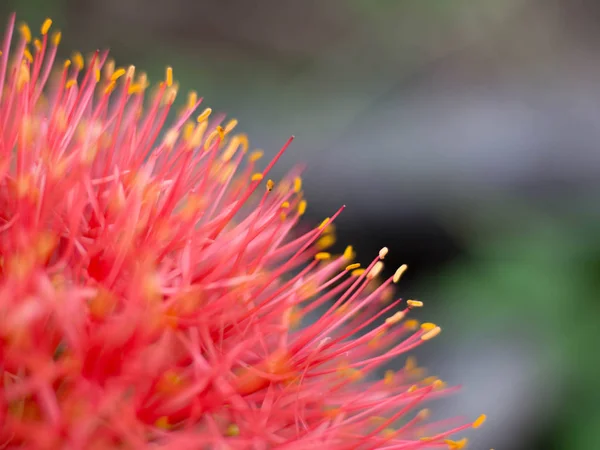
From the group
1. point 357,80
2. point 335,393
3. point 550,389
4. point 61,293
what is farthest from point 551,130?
point 61,293

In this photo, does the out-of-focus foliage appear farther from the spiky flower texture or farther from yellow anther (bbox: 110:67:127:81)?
yellow anther (bbox: 110:67:127:81)

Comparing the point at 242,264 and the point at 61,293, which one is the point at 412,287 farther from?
the point at 61,293

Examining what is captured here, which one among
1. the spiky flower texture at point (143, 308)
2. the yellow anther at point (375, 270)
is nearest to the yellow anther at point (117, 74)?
the spiky flower texture at point (143, 308)

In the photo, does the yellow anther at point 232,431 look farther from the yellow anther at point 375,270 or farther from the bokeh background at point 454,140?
the bokeh background at point 454,140

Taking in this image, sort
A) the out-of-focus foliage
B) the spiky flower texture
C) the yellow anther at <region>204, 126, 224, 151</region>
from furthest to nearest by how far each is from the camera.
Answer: the out-of-focus foliage
the yellow anther at <region>204, 126, 224, 151</region>
the spiky flower texture

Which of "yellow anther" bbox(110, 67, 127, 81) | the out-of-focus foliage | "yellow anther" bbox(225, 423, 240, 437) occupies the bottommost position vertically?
"yellow anther" bbox(225, 423, 240, 437)

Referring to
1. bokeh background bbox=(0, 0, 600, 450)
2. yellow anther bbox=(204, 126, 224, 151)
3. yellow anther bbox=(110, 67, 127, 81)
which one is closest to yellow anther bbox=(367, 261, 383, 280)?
yellow anther bbox=(204, 126, 224, 151)
